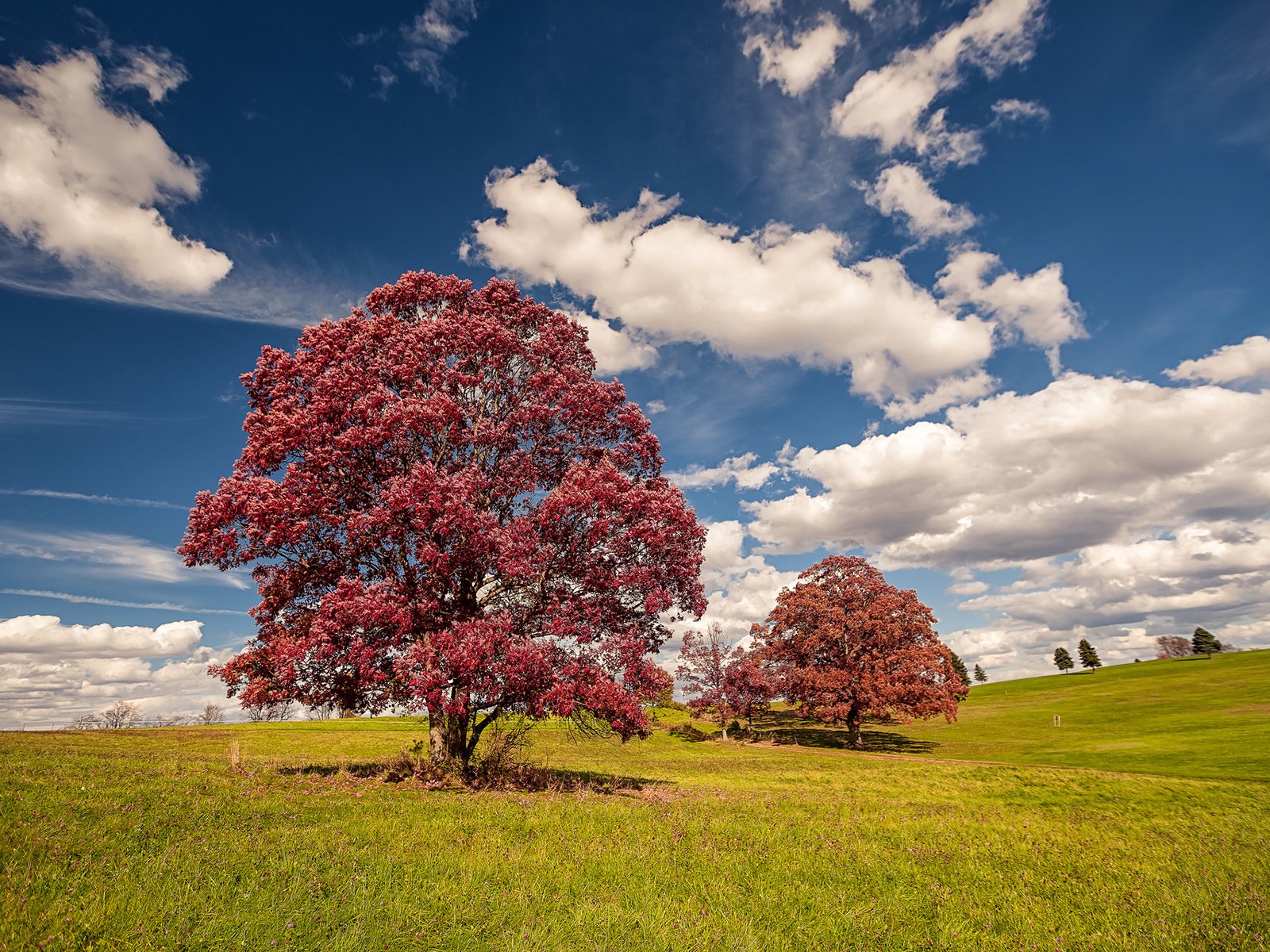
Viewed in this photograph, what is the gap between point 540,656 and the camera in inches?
707

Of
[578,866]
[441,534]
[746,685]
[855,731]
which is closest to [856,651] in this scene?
[855,731]

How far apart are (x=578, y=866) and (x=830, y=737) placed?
6498 cm

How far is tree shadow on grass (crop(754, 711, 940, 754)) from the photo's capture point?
2272 inches

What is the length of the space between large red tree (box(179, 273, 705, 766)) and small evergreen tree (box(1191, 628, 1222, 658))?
594 ft

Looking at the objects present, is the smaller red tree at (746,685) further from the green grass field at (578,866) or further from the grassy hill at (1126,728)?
the green grass field at (578,866)

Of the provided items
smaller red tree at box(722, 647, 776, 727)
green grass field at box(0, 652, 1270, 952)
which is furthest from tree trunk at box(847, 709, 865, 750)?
green grass field at box(0, 652, 1270, 952)

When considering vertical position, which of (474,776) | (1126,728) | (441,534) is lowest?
(1126,728)

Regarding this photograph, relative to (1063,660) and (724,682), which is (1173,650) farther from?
(724,682)

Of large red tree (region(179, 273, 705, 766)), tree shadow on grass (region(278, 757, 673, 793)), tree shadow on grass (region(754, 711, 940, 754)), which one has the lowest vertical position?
tree shadow on grass (region(754, 711, 940, 754))

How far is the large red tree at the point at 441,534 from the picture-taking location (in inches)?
713

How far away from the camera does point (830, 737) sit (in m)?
66.2

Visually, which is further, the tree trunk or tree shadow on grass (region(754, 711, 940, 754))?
tree shadow on grass (region(754, 711, 940, 754))

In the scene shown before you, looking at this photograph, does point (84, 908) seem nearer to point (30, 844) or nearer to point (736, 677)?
point (30, 844)

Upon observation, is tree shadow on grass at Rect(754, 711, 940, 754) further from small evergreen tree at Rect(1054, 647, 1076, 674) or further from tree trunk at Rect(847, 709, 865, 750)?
small evergreen tree at Rect(1054, 647, 1076, 674)
